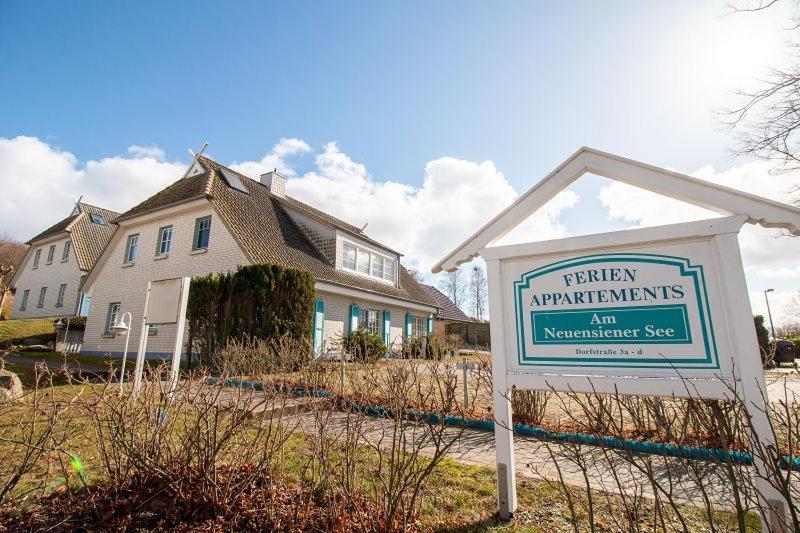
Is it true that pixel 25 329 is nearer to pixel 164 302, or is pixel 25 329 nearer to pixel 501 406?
pixel 164 302

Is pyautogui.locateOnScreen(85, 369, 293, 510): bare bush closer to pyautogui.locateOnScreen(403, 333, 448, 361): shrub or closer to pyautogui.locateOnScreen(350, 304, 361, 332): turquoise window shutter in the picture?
pyautogui.locateOnScreen(403, 333, 448, 361): shrub

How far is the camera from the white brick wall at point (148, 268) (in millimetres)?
14391

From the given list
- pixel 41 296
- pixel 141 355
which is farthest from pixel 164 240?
pixel 41 296

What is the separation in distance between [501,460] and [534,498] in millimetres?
635

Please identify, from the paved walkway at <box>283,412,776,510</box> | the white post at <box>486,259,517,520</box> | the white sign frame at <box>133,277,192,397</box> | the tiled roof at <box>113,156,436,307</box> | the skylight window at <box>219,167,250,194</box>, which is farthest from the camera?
the skylight window at <box>219,167,250,194</box>

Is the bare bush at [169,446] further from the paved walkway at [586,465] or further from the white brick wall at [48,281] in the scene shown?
the white brick wall at [48,281]

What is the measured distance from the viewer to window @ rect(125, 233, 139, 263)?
17188mm

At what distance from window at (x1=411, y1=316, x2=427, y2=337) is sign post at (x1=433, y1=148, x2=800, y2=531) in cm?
1874

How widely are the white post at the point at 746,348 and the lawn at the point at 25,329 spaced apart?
27.4 metres

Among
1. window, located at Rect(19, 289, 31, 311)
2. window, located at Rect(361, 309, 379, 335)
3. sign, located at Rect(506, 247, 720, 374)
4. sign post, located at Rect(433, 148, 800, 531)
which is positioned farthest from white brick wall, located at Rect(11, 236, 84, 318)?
sign, located at Rect(506, 247, 720, 374)

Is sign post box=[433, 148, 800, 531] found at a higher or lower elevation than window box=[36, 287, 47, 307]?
lower

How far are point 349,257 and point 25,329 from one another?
18493 millimetres

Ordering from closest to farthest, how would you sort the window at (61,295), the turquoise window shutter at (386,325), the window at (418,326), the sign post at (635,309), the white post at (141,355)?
the sign post at (635,309)
the white post at (141,355)
the turquoise window shutter at (386,325)
the window at (418,326)
the window at (61,295)

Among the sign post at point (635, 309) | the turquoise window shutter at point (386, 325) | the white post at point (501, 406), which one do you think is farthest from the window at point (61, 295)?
the sign post at point (635, 309)
